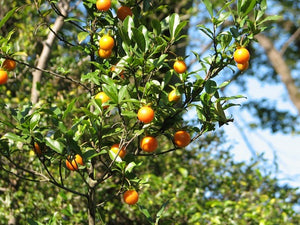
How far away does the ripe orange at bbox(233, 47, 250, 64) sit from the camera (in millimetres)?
1626

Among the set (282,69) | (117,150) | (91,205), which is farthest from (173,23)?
(282,69)

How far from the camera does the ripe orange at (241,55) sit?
1626mm

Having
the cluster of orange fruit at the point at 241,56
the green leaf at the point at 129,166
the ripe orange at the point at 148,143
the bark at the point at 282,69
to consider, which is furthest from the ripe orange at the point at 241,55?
the bark at the point at 282,69

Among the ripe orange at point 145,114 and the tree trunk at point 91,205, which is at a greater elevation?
the ripe orange at point 145,114

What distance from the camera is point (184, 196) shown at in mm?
3881

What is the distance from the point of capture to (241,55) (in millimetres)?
1628

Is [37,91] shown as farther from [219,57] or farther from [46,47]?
[219,57]

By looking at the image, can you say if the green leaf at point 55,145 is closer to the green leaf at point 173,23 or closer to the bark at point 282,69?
the green leaf at point 173,23

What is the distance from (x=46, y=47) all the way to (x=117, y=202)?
71.5 inches

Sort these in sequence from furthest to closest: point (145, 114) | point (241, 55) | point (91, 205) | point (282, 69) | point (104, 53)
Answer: point (282, 69) < point (91, 205) < point (104, 53) < point (241, 55) < point (145, 114)

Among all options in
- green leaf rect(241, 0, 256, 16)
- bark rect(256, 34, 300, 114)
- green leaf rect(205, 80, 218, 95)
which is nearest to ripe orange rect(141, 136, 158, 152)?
green leaf rect(205, 80, 218, 95)

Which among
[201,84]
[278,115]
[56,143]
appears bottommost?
[56,143]

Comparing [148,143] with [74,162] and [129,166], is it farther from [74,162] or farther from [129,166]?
[74,162]

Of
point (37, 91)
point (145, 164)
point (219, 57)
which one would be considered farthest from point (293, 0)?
point (219, 57)
